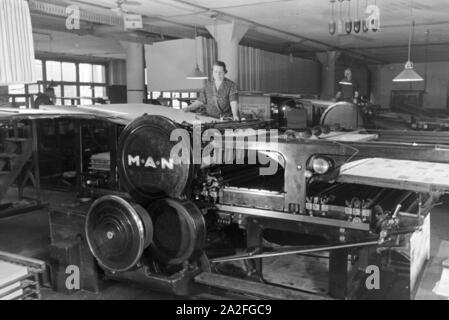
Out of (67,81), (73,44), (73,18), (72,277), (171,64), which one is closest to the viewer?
(72,277)

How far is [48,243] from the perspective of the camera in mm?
4316

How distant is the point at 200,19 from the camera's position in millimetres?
7844

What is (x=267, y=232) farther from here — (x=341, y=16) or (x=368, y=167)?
(x=341, y=16)

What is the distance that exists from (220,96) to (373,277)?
7.47ft

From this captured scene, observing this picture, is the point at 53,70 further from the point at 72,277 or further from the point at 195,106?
the point at 72,277

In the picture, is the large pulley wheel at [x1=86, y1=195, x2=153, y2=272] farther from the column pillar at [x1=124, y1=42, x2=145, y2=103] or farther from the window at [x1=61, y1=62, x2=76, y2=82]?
the window at [x1=61, y1=62, x2=76, y2=82]

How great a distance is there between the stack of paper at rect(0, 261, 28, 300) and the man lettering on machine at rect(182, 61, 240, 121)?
2.52 metres

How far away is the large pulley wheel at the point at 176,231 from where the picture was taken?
2.66m

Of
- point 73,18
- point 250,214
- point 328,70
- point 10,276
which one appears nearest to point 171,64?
point 73,18

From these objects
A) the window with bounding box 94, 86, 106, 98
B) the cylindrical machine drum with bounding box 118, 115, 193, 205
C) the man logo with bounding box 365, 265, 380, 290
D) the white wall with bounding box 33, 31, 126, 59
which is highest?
the white wall with bounding box 33, 31, 126, 59

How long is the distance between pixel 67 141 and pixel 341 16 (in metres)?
4.80

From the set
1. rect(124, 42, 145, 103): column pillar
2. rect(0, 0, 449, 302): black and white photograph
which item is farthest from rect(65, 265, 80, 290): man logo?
rect(124, 42, 145, 103): column pillar

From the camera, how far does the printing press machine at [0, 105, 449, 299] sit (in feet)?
7.93
